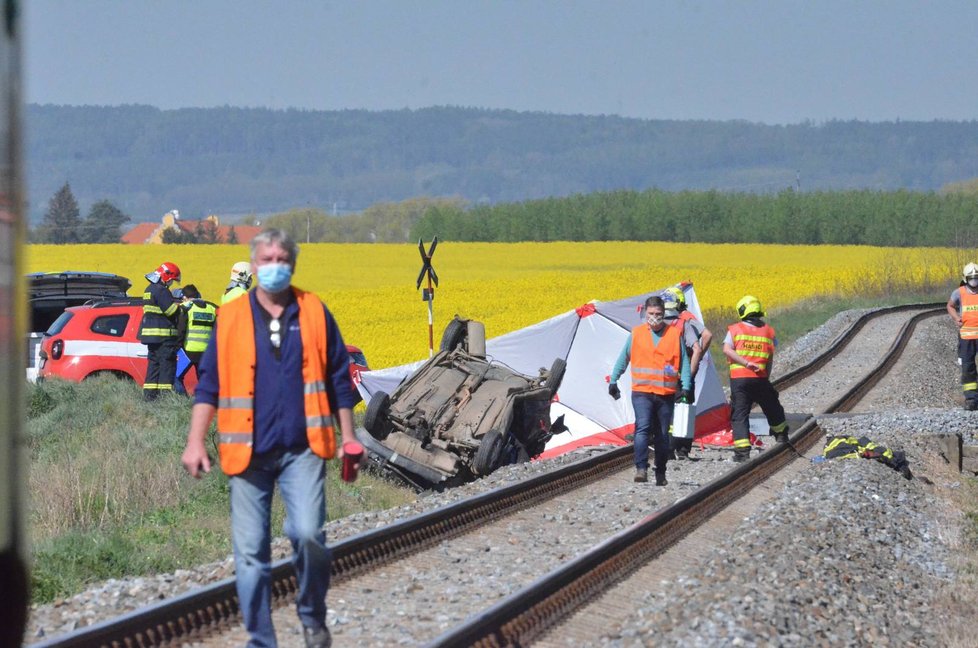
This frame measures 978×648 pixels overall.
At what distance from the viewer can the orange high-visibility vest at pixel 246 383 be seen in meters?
5.68

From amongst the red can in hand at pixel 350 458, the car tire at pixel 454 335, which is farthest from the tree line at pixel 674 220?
the red can in hand at pixel 350 458

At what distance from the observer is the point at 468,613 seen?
7.58m

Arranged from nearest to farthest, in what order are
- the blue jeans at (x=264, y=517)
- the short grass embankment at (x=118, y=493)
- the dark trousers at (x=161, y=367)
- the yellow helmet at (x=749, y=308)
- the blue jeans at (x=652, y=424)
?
1. the blue jeans at (x=264, y=517)
2. the short grass embankment at (x=118, y=493)
3. the blue jeans at (x=652, y=424)
4. the yellow helmet at (x=749, y=308)
5. the dark trousers at (x=161, y=367)

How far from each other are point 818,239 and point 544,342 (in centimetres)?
9410

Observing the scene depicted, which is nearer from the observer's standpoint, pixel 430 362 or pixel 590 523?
pixel 590 523

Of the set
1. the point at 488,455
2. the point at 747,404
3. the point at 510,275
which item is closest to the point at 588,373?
the point at 747,404

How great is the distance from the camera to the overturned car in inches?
567

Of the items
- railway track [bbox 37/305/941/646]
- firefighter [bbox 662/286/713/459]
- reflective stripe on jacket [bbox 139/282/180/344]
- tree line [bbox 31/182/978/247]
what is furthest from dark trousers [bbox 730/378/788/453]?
tree line [bbox 31/182/978/247]

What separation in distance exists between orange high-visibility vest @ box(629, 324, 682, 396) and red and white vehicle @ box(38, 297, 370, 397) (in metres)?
7.13

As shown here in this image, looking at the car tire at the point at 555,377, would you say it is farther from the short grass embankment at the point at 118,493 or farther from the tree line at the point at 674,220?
the tree line at the point at 674,220

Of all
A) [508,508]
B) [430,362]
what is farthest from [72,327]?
[508,508]

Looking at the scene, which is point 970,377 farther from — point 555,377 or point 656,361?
point 656,361

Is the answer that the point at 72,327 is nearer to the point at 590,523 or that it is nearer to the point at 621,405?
the point at 621,405

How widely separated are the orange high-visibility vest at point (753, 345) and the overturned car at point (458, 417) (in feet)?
8.49
